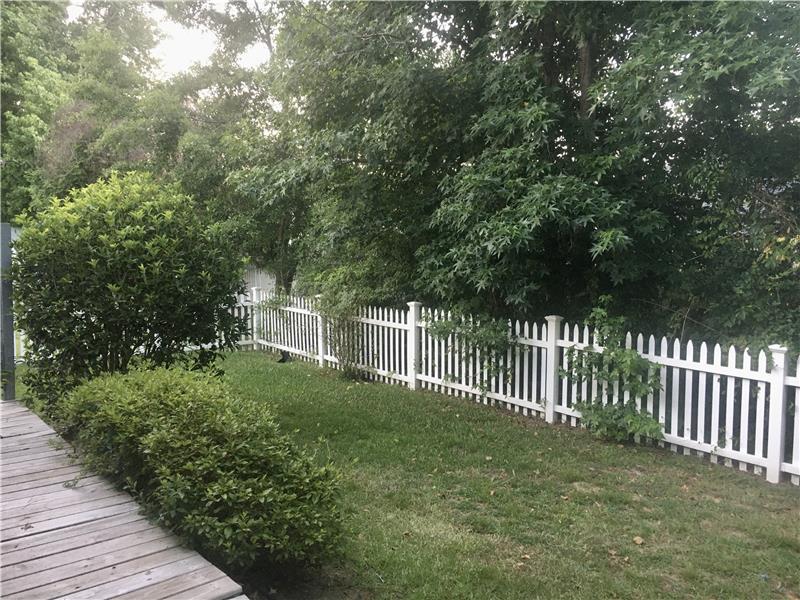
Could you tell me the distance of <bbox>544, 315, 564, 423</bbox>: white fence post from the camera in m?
6.38

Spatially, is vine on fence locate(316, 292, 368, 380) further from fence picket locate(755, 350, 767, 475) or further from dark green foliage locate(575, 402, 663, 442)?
fence picket locate(755, 350, 767, 475)

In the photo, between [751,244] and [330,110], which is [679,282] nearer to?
[751,244]

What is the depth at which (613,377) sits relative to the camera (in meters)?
5.63

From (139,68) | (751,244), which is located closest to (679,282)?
(751,244)

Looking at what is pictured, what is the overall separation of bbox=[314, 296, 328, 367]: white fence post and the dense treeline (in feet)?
1.79

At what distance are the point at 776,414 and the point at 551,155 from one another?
329cm

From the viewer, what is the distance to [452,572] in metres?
3.16

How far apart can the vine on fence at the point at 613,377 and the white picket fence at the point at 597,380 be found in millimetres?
71

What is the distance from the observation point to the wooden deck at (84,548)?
2.29 m

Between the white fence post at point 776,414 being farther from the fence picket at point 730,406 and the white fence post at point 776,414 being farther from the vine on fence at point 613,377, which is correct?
the vine on fence at point 613,377

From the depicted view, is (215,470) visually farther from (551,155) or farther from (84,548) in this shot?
(551,155)

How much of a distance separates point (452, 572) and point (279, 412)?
3846 millimetres

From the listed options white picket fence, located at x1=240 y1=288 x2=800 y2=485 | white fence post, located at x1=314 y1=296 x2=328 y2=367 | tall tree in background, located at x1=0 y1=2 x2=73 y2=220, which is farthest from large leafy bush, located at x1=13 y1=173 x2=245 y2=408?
tall tree in background, located at x1=0 y1=2 x2=73 y2=220

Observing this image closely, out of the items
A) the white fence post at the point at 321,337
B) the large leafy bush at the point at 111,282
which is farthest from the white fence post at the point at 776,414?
the white fence post at the point at 321,337
